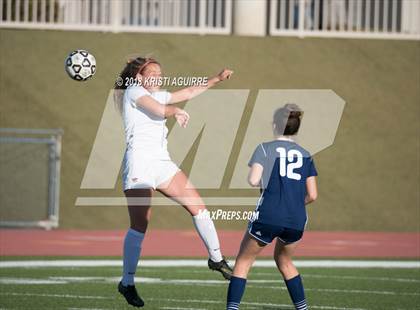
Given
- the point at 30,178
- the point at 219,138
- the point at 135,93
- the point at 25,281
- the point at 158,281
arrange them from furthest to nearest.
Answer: the point at 219,138 → the point at 30,178 → the point at 158,281 → the point at 25,281 → the point at 135,93

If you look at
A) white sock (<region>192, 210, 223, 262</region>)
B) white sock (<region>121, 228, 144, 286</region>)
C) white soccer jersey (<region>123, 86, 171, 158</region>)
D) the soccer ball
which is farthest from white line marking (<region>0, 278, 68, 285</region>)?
white soccer jersey (<region>123, 86, 171, 158</region>)

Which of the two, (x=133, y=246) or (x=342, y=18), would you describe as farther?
(x=342, y=18)

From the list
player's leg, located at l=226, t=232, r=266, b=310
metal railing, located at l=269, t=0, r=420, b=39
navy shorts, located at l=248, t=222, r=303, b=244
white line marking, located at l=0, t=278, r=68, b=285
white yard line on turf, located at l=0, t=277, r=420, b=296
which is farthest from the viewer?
metal railing, located at l=269, t=0, r=420, b=39

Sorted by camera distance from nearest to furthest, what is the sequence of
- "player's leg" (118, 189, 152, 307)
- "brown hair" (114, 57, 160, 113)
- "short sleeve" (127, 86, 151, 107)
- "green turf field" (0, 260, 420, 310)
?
"short sleeve" (127, 86, 151, 107)
"brown hair" (114, 57, 160, 113)
"player's leg" (118, 189, 152, 307)
"green turf field" (0, 260, 420, 310)

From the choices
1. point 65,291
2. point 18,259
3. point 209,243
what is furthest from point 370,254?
point 209,243

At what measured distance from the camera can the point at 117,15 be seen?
68.8ft

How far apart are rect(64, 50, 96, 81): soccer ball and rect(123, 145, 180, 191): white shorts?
6.15 feet

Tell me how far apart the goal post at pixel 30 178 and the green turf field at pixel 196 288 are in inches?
224

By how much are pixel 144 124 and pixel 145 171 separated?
38 centimetres

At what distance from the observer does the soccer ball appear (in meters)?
11.0

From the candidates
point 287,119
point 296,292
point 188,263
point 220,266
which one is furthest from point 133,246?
point 188,263

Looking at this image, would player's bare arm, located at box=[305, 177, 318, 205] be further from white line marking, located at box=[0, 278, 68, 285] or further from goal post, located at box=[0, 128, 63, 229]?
goal post, located at box=[0, 128, 63, 229]

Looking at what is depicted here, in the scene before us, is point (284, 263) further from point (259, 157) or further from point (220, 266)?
point (259, 157)

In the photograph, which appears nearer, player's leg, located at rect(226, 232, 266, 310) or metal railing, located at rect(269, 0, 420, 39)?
player's leg, located at rect(226, 232, 266, 310)
